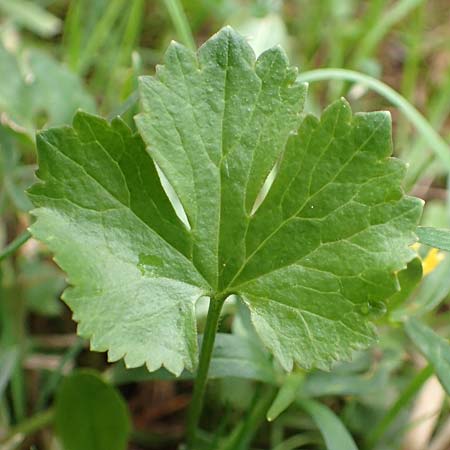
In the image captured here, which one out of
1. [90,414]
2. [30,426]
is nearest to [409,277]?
[90,414]

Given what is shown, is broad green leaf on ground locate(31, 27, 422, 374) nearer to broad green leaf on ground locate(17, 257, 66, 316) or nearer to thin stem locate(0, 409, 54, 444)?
thin stem locate(0, 409, 54, 444)

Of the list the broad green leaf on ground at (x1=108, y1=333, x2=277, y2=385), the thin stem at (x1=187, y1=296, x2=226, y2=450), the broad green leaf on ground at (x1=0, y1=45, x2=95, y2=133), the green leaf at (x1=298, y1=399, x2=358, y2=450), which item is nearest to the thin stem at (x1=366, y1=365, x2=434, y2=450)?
the green leaf at (x1=298, y1=399, x2=358, y2=450)

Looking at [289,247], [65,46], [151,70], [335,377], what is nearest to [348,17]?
[151,70]

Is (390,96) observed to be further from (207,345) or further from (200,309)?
(207,345)

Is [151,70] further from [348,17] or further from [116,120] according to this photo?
[116,120]

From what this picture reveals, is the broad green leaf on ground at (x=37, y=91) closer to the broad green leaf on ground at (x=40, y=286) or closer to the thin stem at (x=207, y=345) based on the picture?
the broad green leaf on ground at (x=40, y=286)

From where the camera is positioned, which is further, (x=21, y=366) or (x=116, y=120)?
(x=21, y=366)
